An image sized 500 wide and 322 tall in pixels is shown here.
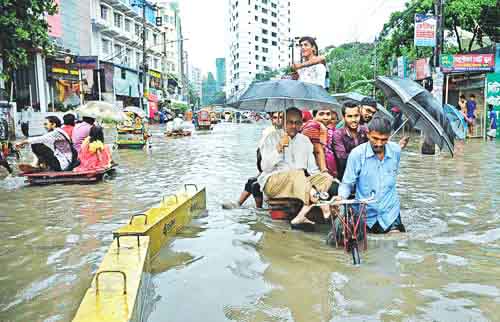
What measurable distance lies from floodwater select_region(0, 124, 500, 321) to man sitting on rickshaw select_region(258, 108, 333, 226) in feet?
1.45

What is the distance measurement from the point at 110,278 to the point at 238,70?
309 feet

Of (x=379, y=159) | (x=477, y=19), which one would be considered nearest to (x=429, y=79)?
(x=477, y=19)

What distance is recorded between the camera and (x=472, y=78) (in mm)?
21906

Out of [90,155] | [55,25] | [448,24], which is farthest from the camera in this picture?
[55,25]

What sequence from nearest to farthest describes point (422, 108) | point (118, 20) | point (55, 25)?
point (422, 108) < point (55, 25) < point (118, 20)

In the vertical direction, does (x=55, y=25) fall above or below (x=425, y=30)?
above

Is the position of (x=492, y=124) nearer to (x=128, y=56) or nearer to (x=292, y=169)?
(x=292, y=169)

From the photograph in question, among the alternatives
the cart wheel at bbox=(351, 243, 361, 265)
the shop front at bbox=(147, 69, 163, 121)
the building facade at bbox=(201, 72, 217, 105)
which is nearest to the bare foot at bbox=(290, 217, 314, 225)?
the cart wheel at bbox=(351, 243, 361, 265)

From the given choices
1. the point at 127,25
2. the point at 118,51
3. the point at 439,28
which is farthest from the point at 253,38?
the point at 439,28

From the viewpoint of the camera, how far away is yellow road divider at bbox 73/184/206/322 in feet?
8.95

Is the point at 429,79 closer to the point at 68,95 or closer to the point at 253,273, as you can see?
the point at 253,273

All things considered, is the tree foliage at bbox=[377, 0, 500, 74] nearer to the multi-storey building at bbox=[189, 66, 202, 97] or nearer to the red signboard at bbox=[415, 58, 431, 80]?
the red signboard at bbox=[415, 58, 431, 80]

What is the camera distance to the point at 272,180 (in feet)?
19.4

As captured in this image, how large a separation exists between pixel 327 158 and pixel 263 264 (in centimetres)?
221
